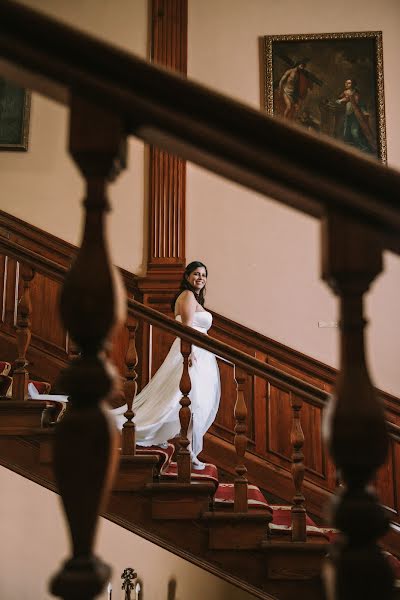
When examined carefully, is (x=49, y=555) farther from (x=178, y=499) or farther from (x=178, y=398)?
(x=178, y=499)

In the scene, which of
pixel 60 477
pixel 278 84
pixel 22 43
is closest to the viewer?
pixel 60 477

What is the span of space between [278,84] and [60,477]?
20.1 feet

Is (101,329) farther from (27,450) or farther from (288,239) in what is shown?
(288,239)

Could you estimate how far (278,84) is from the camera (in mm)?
6496

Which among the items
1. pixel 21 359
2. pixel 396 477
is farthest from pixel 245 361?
pixel 396 477

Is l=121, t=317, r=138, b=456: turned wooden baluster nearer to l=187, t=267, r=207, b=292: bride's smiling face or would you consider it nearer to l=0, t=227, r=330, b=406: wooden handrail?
l=0, t=227, r=330, b=406: wooden handrail

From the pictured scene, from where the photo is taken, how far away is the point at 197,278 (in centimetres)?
534

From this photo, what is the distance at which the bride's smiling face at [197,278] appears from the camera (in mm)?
5340

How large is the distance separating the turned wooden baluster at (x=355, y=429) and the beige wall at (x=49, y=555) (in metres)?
4.45

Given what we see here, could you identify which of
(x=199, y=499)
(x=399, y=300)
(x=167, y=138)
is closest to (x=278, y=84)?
(x=399, y=300)

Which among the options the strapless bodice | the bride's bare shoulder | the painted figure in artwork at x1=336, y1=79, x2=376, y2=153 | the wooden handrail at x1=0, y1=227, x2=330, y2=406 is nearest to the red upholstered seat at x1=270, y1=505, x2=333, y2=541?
the wooden handrail at x1=0, y1=227, x2=330, y2=406

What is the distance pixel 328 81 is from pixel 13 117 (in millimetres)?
3000

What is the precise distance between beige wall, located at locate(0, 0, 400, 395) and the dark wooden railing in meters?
4.99

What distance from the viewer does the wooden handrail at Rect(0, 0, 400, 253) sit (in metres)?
0.91
